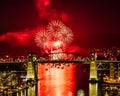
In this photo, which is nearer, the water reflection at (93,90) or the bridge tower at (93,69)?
the water reflection at (93,90)

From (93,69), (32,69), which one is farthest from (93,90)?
(32,69)

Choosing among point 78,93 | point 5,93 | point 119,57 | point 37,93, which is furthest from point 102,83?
point 5,93

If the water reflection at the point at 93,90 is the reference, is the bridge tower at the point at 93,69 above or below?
above

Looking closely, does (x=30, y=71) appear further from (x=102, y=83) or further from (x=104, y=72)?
(x=104, y=72)

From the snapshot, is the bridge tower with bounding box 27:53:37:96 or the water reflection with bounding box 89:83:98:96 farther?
the bridge tower with bounding box 27:53:37:96

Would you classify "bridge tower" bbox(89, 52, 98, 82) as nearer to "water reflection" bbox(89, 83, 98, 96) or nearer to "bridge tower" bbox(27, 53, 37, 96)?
"water reflection" bbox(89, 83, 98, 96)

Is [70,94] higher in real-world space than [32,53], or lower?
lower

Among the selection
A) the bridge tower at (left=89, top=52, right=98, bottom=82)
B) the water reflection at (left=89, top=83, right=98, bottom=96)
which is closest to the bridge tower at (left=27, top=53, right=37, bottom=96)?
the bridge tower at (left=89, top=52, right=98, bottom=82)

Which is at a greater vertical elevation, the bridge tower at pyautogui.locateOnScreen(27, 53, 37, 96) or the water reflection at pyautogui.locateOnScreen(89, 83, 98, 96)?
the bridge tower at pyautogui.locateOnScreen(27, 53, 37, 96)

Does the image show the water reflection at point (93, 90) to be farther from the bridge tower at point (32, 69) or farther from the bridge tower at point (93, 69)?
the bridge tower at point (32, 69)

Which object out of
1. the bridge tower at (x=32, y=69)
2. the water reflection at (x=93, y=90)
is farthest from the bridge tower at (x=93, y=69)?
the bridge tower at (x=32, y=69)

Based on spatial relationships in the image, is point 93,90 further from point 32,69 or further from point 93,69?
point 32,69
